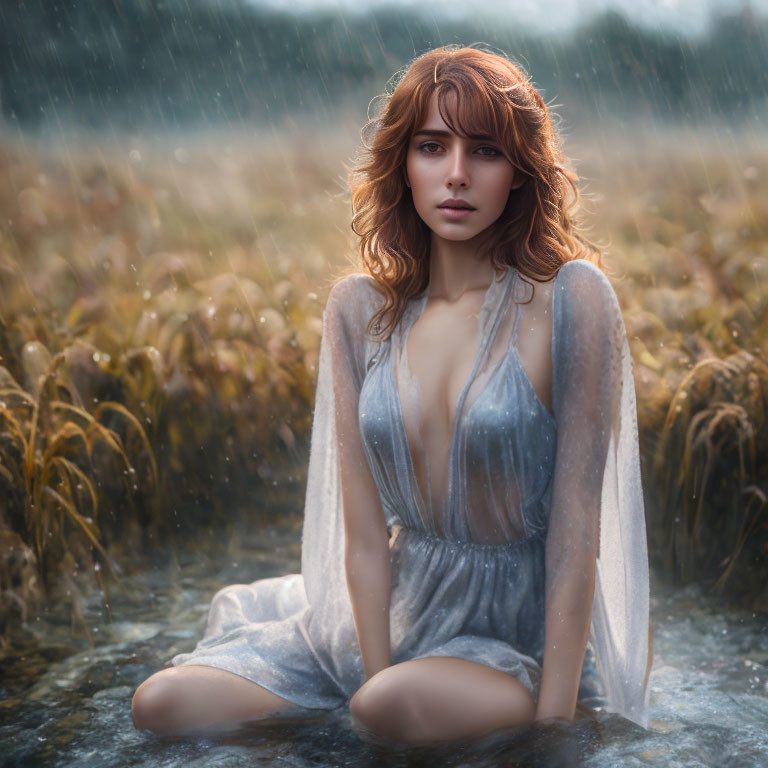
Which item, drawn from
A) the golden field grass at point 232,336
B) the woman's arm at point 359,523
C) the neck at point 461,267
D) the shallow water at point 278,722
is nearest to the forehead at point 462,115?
the neck at point 461,267

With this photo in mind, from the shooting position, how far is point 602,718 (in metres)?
1.75

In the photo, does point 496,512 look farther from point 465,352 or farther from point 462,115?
point 462,115

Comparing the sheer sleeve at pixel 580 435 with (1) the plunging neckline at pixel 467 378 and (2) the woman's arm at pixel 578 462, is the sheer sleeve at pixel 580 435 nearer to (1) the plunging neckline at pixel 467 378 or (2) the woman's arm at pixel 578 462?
(2) the woman's arm at pixel 578 462

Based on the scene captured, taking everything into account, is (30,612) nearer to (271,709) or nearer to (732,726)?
(271,709)

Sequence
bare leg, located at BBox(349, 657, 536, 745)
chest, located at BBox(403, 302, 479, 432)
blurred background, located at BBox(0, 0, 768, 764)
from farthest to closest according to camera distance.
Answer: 1. blurred background, located at BBox(0, 0, 768, 764)
2. chest, located at BBox(403, 302, 479, 432)
3. bare leg, located at BBox(349, 657, 536, 745)

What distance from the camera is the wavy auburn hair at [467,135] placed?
1694 millimetres

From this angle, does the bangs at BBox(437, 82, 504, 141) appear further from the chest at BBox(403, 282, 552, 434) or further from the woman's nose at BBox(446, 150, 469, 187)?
the chest at BBox(403, 282, 552, 434)

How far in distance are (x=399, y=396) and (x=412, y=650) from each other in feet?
1.60

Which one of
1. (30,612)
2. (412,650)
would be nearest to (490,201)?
(412,650)

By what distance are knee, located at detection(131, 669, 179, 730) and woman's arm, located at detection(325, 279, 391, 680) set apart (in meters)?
0.36

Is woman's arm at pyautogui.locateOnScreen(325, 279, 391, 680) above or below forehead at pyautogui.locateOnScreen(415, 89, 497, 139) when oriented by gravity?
below

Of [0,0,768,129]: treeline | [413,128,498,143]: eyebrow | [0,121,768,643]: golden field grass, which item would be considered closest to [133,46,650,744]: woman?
[413,128,498,143]: eyebrow

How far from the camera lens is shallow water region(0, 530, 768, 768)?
1.63 meters

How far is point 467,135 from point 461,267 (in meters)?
0.27
